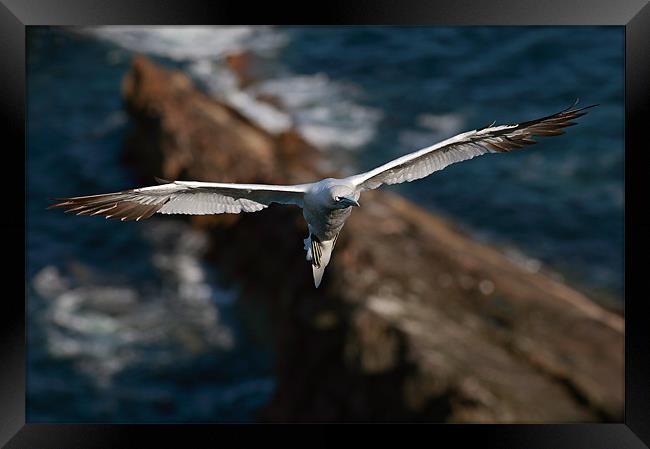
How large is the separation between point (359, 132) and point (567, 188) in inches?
158

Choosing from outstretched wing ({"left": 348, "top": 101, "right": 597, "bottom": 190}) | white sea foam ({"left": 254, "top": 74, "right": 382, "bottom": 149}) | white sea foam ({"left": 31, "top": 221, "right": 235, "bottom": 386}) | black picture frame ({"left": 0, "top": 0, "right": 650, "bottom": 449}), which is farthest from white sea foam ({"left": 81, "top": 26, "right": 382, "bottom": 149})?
outstretched wing ({"left": 348, "top": 101, "right": 597, "bottom": 190})

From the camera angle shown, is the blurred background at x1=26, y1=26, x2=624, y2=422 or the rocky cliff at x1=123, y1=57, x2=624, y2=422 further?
the blurred background at x1=26, y1=26, x2=624, y2=422

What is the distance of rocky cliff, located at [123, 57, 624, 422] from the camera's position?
855 cm

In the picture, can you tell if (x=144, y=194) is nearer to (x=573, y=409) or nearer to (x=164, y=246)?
(x=573, y=409)

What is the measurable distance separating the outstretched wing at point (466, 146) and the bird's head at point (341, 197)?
1.45ft

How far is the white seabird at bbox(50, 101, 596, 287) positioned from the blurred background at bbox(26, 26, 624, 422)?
19.9ft

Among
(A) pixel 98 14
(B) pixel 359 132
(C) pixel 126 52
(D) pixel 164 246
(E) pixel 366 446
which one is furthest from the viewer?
(C) pixel 126 52

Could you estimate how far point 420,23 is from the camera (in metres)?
8.06

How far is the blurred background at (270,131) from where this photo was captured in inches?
495

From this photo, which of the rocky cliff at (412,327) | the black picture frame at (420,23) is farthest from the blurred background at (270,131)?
the black picture frame at (420,23)

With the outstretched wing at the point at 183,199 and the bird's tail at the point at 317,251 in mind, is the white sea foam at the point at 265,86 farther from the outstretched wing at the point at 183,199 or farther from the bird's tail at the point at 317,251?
the bird's tail at the point at 317,251

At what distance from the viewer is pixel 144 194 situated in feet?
18.5

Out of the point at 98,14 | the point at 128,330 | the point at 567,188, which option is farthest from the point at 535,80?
the point at 98,14

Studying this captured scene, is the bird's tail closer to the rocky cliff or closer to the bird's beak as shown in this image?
the bird's beak
